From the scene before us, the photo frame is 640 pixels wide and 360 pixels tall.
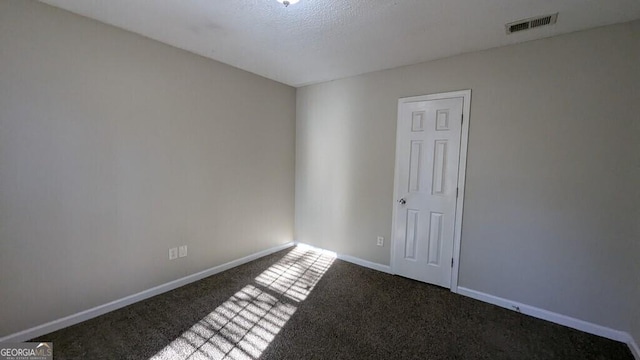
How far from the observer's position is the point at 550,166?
2.33m

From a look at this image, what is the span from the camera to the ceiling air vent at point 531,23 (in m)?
Result: 2.01

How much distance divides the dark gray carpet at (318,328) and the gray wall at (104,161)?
0.40 meters

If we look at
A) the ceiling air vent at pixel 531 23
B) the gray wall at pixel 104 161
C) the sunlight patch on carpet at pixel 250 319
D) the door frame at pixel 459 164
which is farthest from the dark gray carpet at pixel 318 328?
the ceiling air vent at pixel 531 23

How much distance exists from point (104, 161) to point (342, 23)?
91.0 inches

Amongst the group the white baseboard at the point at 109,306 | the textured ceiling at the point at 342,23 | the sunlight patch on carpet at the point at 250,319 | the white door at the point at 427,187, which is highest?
the textured ceiling at the point at 342,23

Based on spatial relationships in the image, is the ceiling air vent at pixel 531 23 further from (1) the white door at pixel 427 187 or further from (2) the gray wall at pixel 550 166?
(1) the white door at pixel 427 187

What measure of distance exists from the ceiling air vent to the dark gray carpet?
2491mm

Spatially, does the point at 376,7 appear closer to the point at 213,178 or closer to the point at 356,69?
the point at 356,69

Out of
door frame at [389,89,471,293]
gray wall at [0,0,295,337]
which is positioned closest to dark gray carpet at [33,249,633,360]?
door frame at [389,89,471,293]

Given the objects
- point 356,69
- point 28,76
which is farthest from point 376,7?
point 28,76

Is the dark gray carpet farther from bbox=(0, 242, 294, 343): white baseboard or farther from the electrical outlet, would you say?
the electrical outlet

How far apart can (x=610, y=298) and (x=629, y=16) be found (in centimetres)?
217

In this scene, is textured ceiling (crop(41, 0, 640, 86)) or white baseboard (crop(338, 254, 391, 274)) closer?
textured ceiling (crop(41, 0, 640, 86))

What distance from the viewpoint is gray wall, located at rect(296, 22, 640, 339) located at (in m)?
2.09
